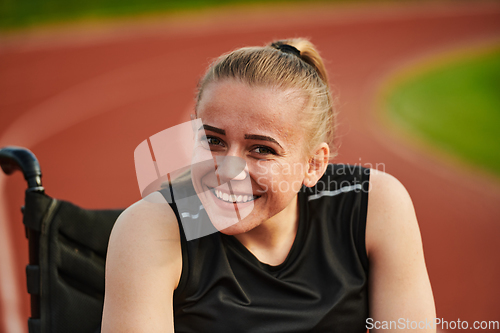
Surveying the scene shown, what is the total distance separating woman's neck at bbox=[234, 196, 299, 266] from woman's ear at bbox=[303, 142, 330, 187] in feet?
0.56

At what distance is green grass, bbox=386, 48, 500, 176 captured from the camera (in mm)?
6568

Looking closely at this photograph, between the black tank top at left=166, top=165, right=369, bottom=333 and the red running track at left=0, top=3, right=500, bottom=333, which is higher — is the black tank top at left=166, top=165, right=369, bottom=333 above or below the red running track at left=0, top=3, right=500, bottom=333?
below

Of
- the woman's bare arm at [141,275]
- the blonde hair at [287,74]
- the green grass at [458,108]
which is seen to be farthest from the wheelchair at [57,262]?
the green grass at [458,108]

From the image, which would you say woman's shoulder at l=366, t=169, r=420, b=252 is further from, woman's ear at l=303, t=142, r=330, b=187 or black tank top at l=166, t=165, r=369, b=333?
woman's ear at l=303, t=142, r=330, b=187

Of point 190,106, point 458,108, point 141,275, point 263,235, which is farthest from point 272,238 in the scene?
point 458,108

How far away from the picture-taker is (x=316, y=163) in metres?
1.69

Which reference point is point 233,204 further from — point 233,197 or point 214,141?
point 214,141

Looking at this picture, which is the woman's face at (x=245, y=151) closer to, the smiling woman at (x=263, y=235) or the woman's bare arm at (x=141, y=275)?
the smiling woman at (x=263, y=235)

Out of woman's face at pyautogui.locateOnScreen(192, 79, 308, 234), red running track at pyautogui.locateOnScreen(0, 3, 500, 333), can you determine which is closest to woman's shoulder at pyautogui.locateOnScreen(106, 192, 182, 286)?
woman's face at pyautogui.locateOnScreen(192, 79, 308, 234)

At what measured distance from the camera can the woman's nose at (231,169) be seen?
4.92ft

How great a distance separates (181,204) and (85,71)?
8.35 meters

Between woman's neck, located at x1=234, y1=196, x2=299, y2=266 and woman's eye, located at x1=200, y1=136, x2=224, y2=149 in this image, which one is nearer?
woman's eye, located at x1=200, y1=136, x2=224, y2=149

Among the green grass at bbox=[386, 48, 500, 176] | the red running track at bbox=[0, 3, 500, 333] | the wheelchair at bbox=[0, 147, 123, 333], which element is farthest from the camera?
the green grass at bbox=[386, 48, 500, 176]

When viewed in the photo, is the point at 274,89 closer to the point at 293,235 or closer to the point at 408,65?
the point at 293,235
